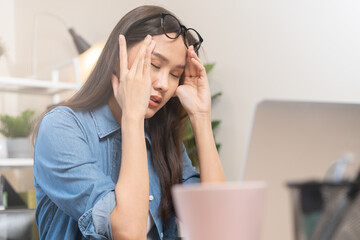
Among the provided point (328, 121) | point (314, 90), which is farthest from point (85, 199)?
point (314, 90)

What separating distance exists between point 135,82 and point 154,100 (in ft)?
0.48

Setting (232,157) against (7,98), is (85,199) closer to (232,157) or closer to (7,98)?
(232,157)

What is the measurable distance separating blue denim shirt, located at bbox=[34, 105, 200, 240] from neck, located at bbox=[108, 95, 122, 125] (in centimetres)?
3

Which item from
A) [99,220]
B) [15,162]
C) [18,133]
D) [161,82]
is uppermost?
[161,82]

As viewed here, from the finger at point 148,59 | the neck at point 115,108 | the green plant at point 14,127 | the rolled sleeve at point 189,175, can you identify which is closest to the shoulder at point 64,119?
the neck at point 115,108

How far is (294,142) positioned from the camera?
0.59 m

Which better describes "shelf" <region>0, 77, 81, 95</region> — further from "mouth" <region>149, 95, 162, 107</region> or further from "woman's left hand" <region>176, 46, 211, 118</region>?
"mouth" <region>149, 95, 162, 107</region>

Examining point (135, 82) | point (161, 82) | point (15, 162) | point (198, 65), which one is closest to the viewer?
point (135, 82)

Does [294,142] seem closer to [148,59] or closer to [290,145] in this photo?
[290,145]

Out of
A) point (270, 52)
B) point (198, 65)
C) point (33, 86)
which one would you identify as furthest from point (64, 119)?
point (33, 86)

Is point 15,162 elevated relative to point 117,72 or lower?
lower

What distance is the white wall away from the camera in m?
1.96

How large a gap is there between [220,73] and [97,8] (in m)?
1.34

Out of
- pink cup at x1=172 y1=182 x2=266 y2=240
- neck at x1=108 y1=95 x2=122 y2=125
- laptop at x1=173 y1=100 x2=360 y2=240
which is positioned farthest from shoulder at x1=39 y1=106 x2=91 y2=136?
pink cup at x1=172 y1=182 x2=266 y2=240
